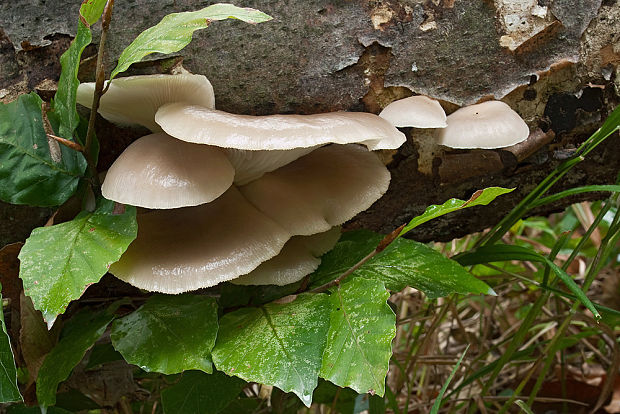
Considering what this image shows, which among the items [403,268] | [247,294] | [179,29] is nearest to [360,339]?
[403,268]

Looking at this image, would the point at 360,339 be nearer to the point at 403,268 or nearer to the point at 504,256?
the point at 403,268

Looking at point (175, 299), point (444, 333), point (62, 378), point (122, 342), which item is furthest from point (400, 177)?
point (444, 333)

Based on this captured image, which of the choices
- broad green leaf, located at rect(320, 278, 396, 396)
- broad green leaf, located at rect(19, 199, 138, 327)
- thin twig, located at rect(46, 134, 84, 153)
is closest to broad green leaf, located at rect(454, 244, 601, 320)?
broad green leaf, located at rect(320, 278, 396, 396)

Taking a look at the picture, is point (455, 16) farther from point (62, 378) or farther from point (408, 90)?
point (62, 378)

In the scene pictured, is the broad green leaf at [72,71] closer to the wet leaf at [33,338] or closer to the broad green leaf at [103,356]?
the wet leaf at [33,338]

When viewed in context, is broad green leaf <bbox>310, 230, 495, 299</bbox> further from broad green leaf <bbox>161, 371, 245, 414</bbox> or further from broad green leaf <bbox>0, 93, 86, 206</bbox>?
broad green leaf <bbox>0, 93, 86, 206</bbox>
